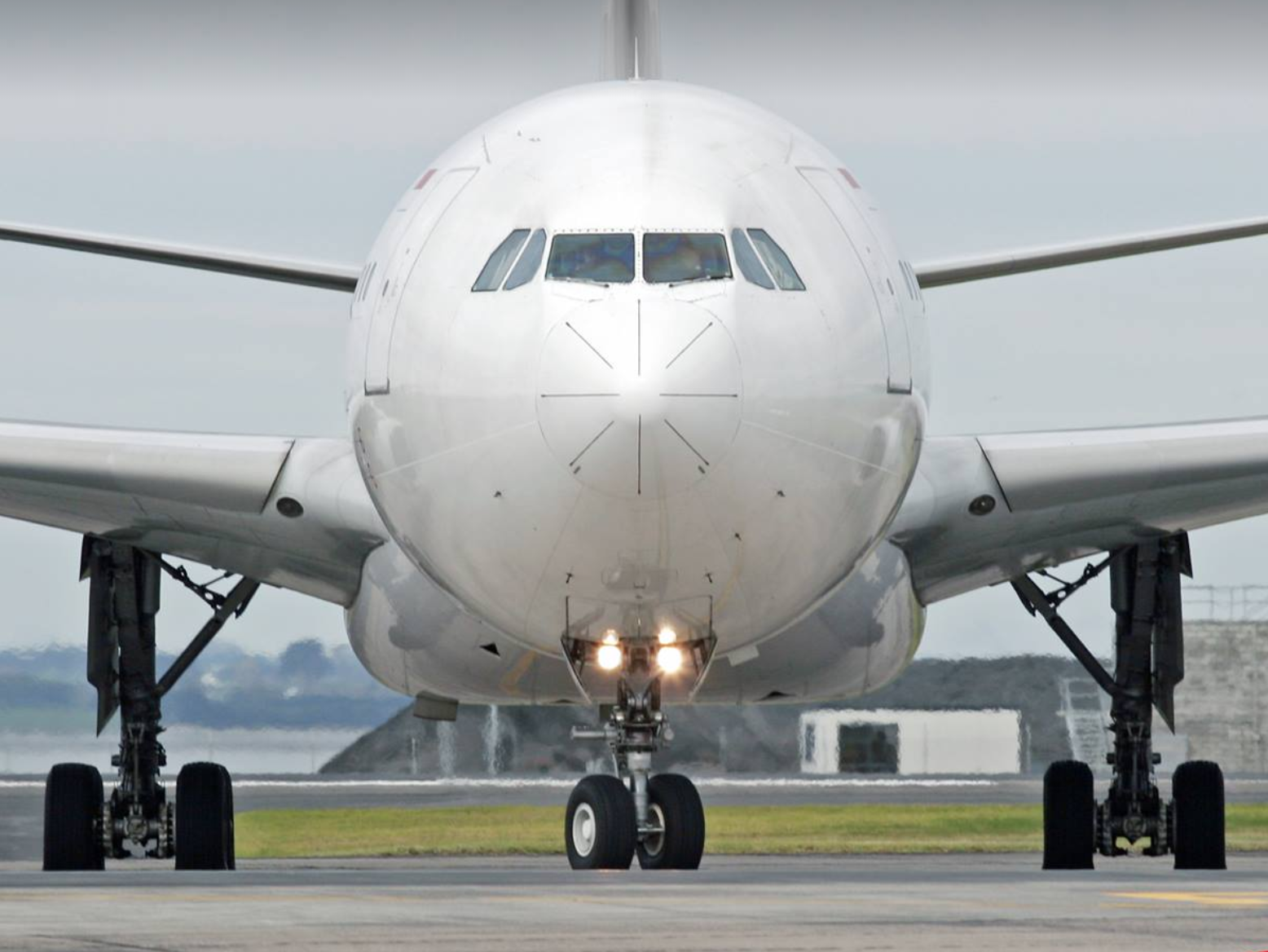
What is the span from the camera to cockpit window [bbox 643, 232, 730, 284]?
11539mm

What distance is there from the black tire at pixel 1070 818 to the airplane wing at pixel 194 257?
6.41m

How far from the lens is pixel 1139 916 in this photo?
344 inches

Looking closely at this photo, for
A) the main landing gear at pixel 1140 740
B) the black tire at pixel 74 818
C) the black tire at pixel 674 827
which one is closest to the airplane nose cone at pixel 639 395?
the black tire at pixel 674 827

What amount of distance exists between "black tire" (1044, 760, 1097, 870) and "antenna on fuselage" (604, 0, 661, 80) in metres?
5.72

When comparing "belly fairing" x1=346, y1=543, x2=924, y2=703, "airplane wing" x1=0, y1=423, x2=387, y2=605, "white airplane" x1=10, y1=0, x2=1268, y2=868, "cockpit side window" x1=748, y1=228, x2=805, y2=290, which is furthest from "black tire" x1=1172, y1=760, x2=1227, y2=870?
"cockpit side window" x1=748, y1=228, x2=805, y2=290

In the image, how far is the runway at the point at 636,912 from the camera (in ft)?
24.8

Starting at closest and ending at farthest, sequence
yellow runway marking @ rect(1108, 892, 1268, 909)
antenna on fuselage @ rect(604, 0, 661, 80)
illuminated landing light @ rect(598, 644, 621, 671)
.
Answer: yellow runway marking @ rect(1108, 892, 1268, 909)
illuminated landing light @ rect(598, 644, 621, 671)
antenna on fuselage @ rect(604, 0, 661, 80)

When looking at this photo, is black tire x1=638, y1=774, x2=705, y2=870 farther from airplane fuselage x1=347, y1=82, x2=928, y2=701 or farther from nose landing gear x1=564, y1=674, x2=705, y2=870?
airplane fuselage x1=347, y1=82, x2=928, y2=701

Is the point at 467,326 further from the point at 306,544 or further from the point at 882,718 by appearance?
the point at 882,718

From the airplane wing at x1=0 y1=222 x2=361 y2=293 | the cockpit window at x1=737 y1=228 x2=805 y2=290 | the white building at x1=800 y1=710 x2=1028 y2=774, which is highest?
A: the airplane wing at x1=0 y1=222 x2=361 y2=293

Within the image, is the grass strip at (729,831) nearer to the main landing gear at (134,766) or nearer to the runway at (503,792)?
the runway at (503,792)

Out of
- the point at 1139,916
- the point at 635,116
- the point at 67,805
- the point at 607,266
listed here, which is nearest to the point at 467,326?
the point at 607,266

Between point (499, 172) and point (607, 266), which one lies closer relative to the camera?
point (607, 266)

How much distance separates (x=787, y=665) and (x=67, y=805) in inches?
214
